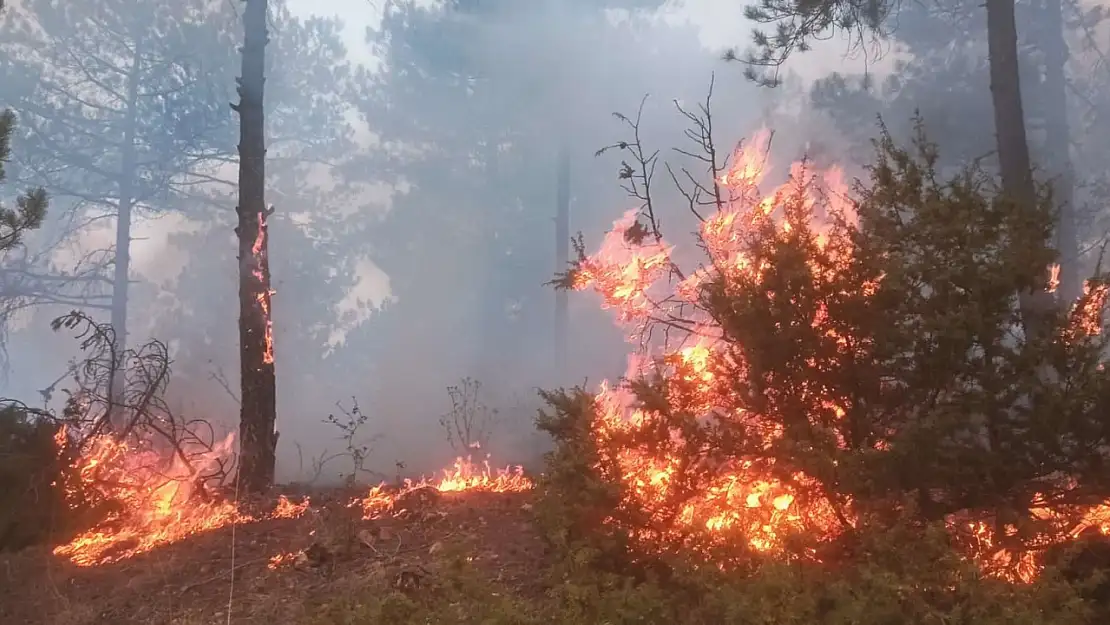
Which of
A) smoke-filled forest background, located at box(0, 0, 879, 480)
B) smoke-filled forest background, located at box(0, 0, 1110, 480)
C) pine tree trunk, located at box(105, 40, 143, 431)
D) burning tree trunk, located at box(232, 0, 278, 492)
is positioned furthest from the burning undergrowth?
pine tree trunk, located at box(105, 40, 143, 431)

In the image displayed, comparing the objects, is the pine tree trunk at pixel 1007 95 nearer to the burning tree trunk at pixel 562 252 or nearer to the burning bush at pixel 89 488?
the burning bush at pixel 89 488

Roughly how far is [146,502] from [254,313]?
1.89 metres

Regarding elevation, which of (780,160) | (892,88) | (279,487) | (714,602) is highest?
(892,88)

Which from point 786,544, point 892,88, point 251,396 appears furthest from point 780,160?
point 786,544

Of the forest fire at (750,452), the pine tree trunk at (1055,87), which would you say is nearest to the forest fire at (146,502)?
the forest fire at (750,452)

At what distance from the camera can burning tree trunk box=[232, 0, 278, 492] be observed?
6770 millimetres

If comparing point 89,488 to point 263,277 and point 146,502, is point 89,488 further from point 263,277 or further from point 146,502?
point 263,277

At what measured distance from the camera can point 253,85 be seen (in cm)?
730

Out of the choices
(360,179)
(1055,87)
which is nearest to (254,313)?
(1055,87)

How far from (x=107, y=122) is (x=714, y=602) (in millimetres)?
17347

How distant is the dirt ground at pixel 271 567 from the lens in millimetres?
4297

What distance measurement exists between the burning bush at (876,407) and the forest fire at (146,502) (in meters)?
2.55

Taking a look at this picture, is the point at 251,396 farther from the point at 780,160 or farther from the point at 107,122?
the point at 107,122

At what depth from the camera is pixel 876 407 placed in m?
3.91
